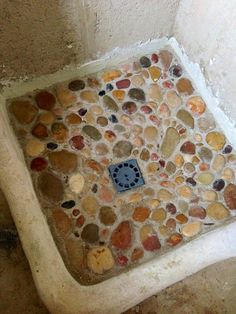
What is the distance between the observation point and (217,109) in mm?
1100

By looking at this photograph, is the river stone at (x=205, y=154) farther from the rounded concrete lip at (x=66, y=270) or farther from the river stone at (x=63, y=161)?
the river stone at (x=63, y=161)

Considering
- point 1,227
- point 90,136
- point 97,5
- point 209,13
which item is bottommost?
point 1,227

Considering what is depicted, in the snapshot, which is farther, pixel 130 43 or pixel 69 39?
pixel 130 43

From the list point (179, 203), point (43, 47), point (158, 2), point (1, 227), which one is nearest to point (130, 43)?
point (158, 2)

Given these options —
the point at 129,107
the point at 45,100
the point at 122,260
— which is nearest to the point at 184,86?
the point at 129,107

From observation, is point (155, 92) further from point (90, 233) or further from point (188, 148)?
point (90, 233)

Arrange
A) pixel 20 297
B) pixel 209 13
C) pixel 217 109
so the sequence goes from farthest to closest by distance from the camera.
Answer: pixel 217 109 < pixel 209 13 < pixel 20 297

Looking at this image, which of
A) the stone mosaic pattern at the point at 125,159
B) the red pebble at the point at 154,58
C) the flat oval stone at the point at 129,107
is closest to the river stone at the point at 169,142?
the stone mosaic pattern at the point at 125,159

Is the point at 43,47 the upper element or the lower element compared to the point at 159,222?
upper

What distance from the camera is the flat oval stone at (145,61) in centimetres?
117

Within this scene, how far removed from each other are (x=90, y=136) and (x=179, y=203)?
28 cm

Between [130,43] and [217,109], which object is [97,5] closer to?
[130,43]

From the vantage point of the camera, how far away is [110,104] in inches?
44.2

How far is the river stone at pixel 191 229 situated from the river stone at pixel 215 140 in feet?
0.67
